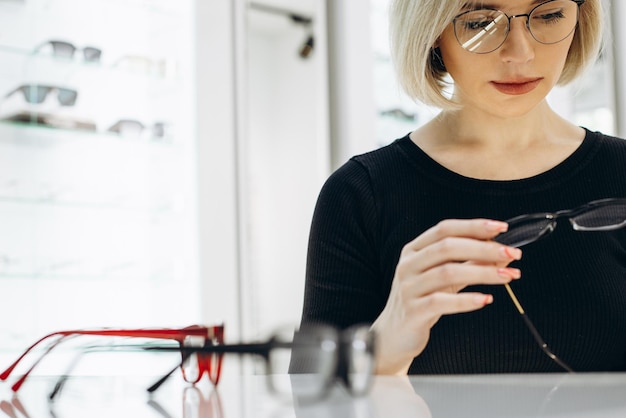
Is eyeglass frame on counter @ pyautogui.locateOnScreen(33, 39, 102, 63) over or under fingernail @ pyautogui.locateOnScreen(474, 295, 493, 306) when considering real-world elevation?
over

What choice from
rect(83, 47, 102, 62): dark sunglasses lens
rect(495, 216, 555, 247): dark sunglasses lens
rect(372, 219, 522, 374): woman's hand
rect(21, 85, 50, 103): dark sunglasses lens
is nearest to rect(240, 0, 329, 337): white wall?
rect(83, 47, 102, 62): dark sunglasses lens

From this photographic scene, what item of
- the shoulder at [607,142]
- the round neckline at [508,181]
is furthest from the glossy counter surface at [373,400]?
the shoulder at [607,142]

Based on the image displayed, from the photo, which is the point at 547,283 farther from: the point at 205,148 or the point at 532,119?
the point at 205,148

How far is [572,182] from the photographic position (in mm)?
1194

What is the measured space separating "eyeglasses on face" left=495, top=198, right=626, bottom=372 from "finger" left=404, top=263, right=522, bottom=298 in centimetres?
3

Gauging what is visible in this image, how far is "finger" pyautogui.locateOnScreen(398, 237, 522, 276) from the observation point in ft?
2.20

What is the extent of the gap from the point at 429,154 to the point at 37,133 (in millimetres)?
1276

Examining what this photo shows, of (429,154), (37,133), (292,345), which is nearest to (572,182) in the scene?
(429,154)

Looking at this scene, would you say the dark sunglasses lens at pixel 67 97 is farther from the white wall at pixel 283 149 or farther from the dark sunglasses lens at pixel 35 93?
the white wall at pixel 283 149

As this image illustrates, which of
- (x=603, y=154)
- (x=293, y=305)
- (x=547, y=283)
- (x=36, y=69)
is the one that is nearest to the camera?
(x=547, y=283)

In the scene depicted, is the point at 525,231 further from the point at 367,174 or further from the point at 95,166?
the point at 95,166

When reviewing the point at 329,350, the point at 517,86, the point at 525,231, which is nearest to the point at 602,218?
the point at 525,231

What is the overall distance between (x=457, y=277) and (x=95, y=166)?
67.2 inches

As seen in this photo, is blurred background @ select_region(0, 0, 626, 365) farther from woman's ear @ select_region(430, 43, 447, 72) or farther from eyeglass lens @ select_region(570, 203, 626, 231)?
eyeglass lens @ select_region(570, 203, 626, 231)
